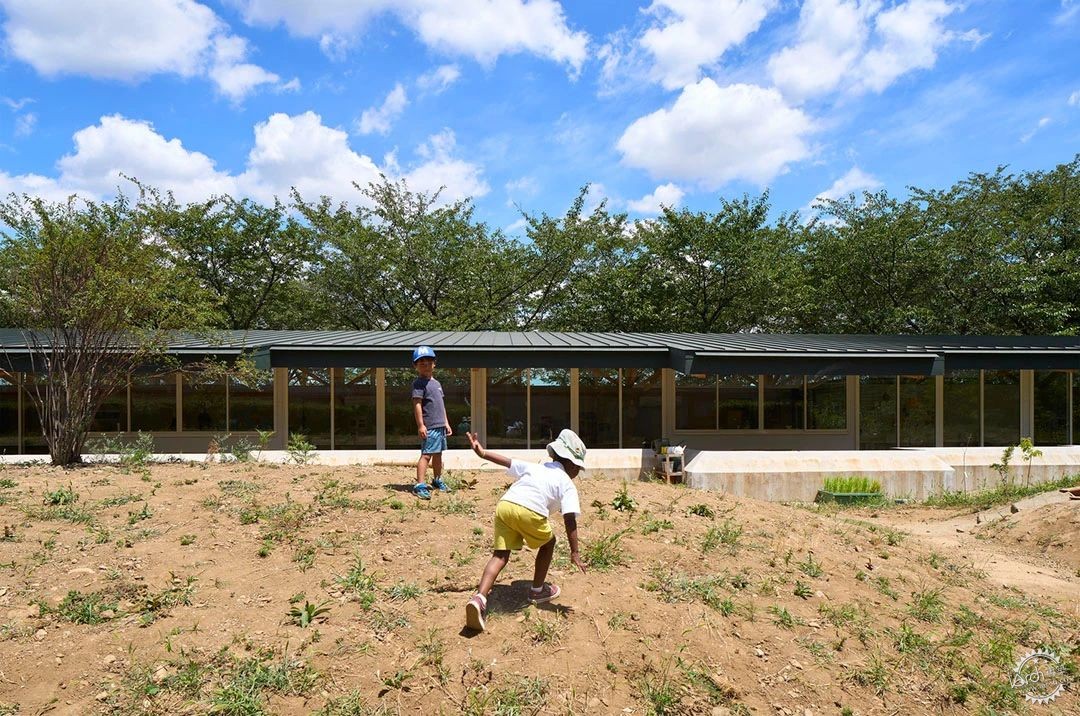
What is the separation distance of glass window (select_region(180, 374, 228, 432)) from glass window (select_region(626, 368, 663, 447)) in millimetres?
8641

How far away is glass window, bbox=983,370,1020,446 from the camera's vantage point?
17484mm

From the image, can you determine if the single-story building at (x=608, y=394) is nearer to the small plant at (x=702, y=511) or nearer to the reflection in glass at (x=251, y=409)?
the reflection in glass at (x=251, y=409)

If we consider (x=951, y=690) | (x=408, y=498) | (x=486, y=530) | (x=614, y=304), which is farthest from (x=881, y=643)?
(x=614, y=304)

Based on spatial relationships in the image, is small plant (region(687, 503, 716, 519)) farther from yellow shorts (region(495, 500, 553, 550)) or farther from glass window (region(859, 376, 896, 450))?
glass window (region(859, 376, 896, 450))

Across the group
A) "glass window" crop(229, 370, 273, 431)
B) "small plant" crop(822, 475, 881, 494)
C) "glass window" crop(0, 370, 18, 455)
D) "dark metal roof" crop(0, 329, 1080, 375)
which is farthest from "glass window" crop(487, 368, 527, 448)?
"glass window" crop(0, 370, 18, 455)

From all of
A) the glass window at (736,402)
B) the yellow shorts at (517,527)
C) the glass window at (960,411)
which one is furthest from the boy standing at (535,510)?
the glass window at (960,411)

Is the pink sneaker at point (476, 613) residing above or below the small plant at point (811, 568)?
above

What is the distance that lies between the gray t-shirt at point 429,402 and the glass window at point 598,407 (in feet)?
29.7

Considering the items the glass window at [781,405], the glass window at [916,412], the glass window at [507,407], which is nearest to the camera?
the glass window at [507,407]

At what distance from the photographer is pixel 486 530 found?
611cm

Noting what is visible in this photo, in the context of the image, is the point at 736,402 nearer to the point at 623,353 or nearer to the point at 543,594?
the point at 623,353

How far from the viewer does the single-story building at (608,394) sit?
1439cm

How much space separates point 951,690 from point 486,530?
350 cm

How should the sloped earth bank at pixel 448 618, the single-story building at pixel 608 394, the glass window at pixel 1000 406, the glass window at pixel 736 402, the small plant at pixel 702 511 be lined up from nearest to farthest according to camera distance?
the sloped earth bank at pixel 448 618 < the small plant at pixel 702 511 < the single-story building at pixel 608 394 < the glass window at pixel 736 402 < the glass window at pixel 1000 406
